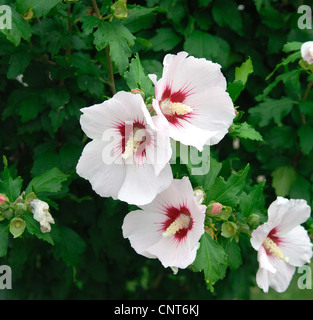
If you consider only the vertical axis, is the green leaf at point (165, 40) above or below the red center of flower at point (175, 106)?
below

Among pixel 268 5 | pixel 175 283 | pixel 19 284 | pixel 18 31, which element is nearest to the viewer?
pixel 18 31

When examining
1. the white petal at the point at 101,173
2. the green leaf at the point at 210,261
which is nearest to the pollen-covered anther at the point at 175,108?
the white petal at the point at 101,173

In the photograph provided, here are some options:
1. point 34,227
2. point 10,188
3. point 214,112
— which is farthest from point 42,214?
point 214,112

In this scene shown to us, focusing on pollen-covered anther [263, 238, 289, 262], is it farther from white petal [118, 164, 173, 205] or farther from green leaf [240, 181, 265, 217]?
white petal [118, 164, 173, 205]

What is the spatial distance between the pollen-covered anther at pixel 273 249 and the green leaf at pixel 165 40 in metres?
Result: 1.08

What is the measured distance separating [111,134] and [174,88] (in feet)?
0.83

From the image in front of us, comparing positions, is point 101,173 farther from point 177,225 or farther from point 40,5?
point 40,5

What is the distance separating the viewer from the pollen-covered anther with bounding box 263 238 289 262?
174 centimetres

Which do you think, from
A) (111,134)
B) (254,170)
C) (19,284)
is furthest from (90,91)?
(19,284)

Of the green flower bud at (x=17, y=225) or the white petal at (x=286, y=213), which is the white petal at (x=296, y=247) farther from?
the green flower bud at (x=17, y=225)

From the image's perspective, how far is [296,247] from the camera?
185 centimetres

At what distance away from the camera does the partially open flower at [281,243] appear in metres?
1.69
